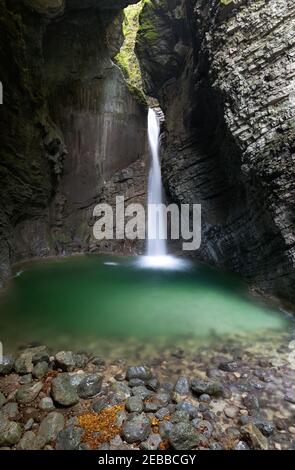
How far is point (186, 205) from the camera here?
1359cm

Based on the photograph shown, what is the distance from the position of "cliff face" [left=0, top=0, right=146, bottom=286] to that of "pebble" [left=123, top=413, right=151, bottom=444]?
733 cm

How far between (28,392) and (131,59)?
22.1m

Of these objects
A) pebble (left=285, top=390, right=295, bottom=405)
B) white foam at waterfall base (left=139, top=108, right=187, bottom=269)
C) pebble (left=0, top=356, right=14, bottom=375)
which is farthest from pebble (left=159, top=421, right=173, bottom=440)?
white foam at waterfall base (left=139, top=108, right=187, bottom=269)

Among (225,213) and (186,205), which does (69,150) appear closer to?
(186,205)

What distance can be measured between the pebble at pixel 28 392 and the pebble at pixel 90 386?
0.59 m

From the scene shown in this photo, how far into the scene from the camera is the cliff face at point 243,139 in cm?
790

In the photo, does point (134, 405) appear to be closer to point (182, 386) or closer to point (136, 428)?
point (136, 428)

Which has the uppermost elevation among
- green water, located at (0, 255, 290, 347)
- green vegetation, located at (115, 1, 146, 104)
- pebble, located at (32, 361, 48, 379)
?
green vegetation, located at (115, 1, 146, 104)

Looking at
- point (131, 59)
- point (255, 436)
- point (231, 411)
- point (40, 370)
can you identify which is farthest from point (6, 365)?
point (131, 59)

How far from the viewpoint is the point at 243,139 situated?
8805mm

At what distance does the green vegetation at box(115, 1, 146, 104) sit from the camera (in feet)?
56.1

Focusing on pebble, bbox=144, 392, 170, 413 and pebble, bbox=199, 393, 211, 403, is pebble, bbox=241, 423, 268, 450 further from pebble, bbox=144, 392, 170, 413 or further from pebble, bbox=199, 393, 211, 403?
pebble, bbox=144, 392, 170, 413
